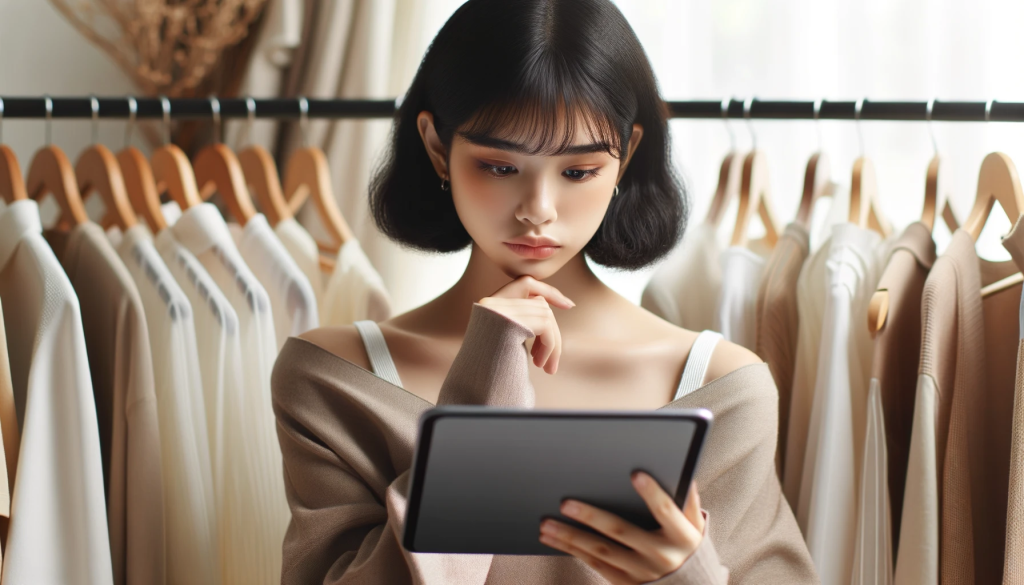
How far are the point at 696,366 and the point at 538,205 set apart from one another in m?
0.26

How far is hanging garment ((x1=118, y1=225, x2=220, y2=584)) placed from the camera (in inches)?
44.6

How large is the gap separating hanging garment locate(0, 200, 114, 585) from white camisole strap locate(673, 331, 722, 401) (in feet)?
2.08

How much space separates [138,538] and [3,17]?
51.6 inches

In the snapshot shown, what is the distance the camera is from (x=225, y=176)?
4.50 feet

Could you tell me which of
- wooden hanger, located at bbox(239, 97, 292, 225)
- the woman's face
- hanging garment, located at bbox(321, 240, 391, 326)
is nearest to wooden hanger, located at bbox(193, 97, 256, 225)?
wooden hanger, located at bbox(239, 97, 292, 225)

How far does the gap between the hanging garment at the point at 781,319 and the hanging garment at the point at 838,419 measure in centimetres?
4

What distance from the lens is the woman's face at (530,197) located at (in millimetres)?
868

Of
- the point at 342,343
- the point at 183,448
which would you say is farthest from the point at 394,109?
the point at 183,448

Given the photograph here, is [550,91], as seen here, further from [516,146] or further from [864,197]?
[864,197]

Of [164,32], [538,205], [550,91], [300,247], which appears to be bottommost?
[300,247]

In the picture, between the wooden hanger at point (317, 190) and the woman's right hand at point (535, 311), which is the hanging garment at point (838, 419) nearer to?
the woman's right hand at point (535, 311)

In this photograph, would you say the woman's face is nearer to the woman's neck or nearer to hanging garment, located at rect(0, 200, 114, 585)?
the woman's neck

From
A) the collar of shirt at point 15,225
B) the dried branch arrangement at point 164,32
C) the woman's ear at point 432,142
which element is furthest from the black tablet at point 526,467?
the dried branch arrangement at point 164,32

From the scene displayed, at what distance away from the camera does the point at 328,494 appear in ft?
3.08
